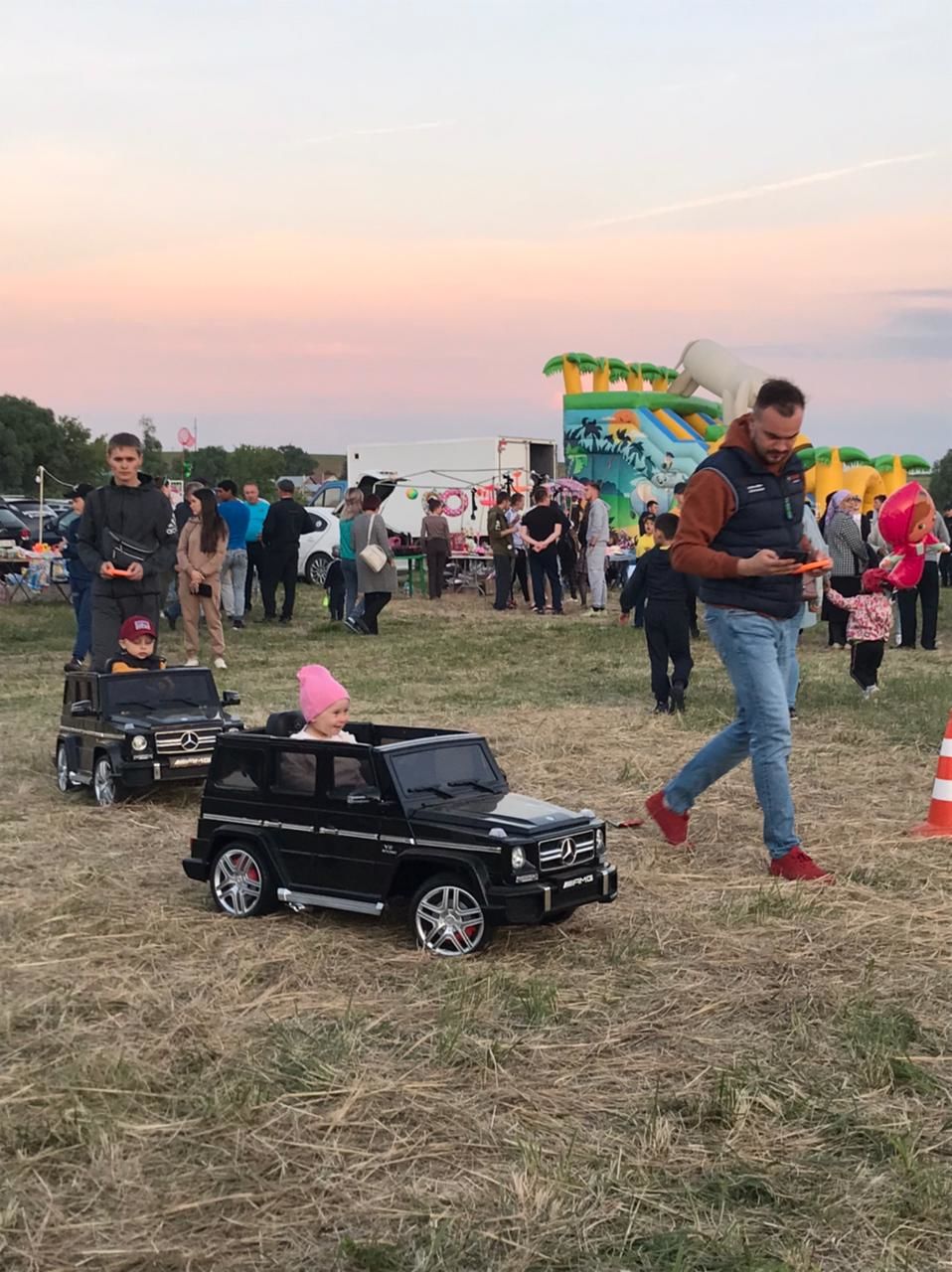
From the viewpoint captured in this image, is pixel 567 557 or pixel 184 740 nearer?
pixel 184 740

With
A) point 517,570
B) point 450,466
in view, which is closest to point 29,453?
point 450,466

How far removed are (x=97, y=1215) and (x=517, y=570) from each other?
23.2 meters

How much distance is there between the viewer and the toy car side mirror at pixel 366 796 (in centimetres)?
574

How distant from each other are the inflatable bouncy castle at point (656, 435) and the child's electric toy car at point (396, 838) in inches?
1144

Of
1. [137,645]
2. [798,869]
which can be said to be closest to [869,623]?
[798,869]

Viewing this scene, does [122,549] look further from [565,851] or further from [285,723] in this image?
[565,851]

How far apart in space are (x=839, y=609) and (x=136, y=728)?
10.5 m

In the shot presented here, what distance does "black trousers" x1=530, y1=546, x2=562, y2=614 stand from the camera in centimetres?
2314

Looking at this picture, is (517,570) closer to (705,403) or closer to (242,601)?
(242,601)

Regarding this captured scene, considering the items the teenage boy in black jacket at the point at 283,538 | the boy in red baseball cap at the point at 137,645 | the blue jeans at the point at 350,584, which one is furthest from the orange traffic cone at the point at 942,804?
the teenage boy in black jacket at the point at 283,538

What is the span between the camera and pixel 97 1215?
11.4 ft

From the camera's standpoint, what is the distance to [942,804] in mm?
7469

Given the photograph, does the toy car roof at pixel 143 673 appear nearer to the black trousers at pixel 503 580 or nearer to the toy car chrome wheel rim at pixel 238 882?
the toy car chrome wheel rim at pixel 238 882

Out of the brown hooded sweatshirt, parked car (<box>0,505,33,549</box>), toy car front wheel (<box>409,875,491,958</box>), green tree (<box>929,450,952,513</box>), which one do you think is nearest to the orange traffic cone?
the brown hooded sweatshirt
